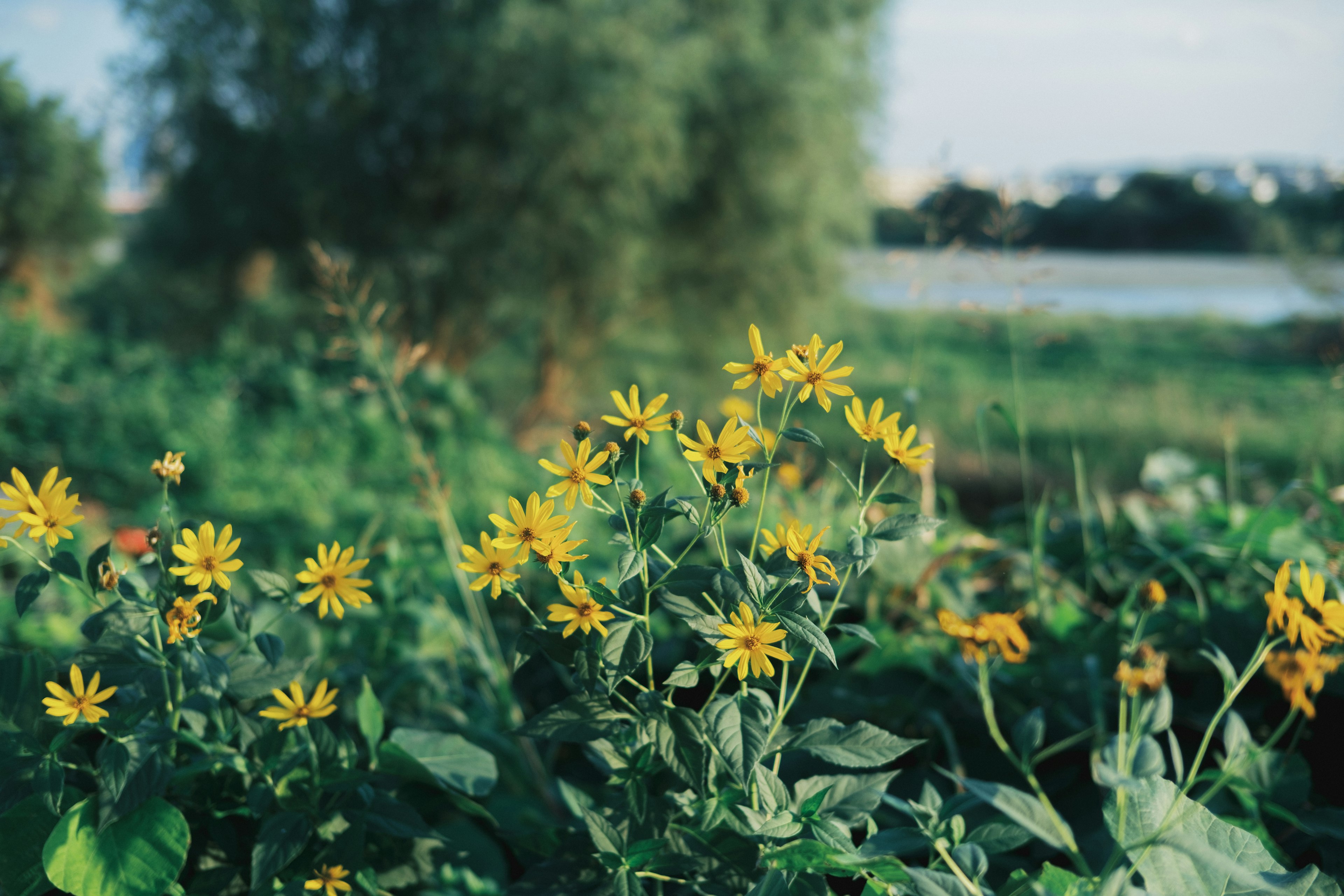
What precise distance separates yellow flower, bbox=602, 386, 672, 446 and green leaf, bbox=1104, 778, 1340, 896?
502mm

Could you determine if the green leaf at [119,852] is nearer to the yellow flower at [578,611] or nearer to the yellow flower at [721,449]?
the yellow flower at [578,611]

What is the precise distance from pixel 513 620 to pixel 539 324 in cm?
711

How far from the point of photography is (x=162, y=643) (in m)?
0.87

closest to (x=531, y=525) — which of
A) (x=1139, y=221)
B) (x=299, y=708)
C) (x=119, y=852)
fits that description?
(x=299, y=708)

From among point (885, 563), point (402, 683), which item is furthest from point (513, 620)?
point (885, 563)

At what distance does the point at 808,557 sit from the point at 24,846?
2.64 ft

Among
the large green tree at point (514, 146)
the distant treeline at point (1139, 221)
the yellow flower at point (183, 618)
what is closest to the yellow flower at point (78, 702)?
the yellow flower at point (183, 618)

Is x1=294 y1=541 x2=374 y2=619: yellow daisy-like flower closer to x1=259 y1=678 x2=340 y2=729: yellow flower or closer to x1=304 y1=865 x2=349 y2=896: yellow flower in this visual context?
x1=259 y1=678 x2=340 y2=729: yellow flower

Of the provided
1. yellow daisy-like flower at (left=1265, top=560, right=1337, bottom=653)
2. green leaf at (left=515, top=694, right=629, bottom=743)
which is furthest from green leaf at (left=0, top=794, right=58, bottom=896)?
yellow daisy-like flower at (left=1265, top=560, right=1337, bottom=653)

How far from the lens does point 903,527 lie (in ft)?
2.55

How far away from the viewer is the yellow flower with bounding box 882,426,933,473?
79 centimetres

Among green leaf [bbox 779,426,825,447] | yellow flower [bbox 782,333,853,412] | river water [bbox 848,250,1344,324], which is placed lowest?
river water [bbox 848,250,1344,324]

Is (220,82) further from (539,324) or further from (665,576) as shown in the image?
(665,576)

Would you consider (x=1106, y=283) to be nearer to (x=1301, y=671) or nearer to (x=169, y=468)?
(x=1301, y=671)
